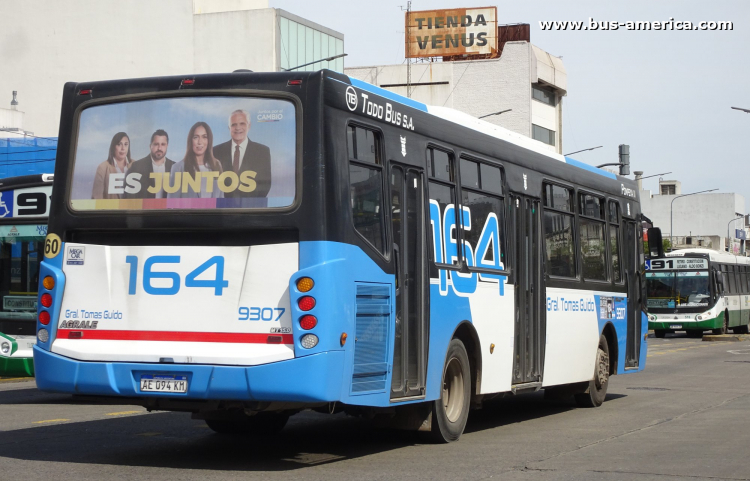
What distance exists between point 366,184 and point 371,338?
1.30 m

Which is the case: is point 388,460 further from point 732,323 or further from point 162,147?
point 732,323

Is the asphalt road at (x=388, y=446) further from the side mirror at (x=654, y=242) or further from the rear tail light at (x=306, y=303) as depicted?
the side mirror at (x=654, y=242)

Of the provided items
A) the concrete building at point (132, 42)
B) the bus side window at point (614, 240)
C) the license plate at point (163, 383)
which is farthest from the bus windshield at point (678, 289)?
the license plate at point (163, 383)

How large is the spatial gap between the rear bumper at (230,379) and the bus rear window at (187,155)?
4.24 feet

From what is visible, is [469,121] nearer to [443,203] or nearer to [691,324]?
[443,203]

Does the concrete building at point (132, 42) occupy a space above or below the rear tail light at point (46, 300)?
above

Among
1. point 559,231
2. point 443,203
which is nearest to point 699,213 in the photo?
point 559,231

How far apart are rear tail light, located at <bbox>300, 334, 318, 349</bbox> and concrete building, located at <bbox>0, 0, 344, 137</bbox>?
56.2 metres

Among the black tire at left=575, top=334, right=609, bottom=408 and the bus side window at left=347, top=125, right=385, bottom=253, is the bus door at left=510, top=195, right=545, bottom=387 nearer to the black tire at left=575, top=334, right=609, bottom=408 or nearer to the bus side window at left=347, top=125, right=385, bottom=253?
the black tire at left=575, top=334, right=609, bottom=408

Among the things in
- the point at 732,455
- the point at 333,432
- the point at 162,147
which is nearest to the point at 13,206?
the point at 333,432

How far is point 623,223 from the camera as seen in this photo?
17219mm

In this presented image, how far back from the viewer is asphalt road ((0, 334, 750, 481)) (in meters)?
9.19

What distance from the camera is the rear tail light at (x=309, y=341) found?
873cm

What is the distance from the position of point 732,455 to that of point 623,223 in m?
7.22
